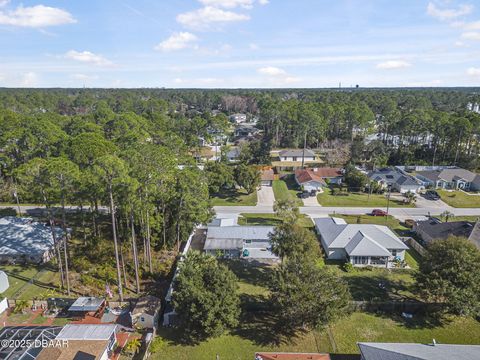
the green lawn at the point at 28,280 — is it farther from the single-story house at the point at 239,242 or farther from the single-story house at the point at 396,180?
the single-story house at the point at 396,180

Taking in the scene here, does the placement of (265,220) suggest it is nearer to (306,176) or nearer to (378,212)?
(378,212)

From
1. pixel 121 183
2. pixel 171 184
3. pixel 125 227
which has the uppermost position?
pixel 121 183

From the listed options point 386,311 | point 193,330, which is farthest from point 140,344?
point 386,311

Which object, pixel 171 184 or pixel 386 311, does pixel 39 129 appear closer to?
pixel 171 184

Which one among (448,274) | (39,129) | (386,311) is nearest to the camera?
(448,274)

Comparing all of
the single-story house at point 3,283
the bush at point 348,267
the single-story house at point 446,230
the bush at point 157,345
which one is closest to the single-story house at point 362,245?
the bush at point 348,267

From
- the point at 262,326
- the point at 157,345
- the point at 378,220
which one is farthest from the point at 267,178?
the point at 157,345
